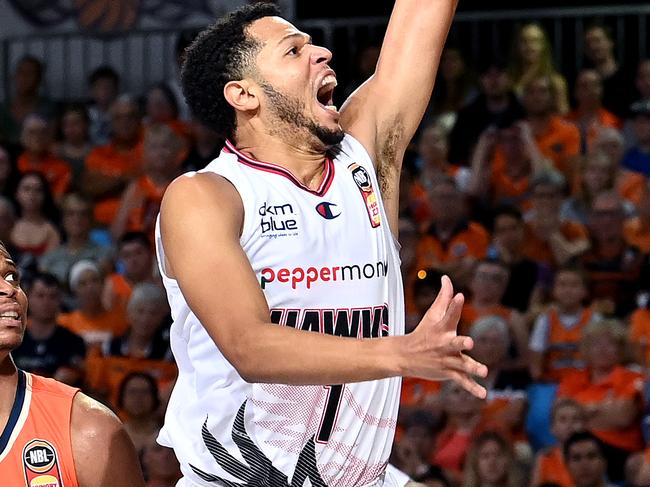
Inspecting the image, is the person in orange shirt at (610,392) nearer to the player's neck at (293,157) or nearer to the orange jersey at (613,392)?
the orange jersey at (613,392)

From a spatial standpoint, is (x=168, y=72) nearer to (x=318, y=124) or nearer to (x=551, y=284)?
(x=551, y=284)

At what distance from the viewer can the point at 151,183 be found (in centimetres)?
910

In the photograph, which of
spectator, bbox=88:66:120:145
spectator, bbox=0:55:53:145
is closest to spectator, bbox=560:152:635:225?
spectator, bbox=88:66:120:145

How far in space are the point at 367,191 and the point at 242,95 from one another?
0.43 meters

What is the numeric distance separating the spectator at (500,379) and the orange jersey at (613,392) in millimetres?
236

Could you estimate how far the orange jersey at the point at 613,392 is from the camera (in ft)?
22.6

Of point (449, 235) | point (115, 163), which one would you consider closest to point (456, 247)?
point (449, 235)

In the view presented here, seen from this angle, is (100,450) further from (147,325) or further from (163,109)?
(163,109)

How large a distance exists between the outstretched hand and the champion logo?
2.57ft

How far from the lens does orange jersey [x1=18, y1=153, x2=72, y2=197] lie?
9.56 m

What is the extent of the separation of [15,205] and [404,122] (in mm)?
5634

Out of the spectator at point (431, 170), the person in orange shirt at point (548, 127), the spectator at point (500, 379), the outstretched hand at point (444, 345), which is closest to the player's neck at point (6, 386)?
the outstretched hand at point (444, 345)

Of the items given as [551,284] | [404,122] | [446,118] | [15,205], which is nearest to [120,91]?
[15,205]

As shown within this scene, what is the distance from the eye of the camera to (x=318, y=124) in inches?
140
